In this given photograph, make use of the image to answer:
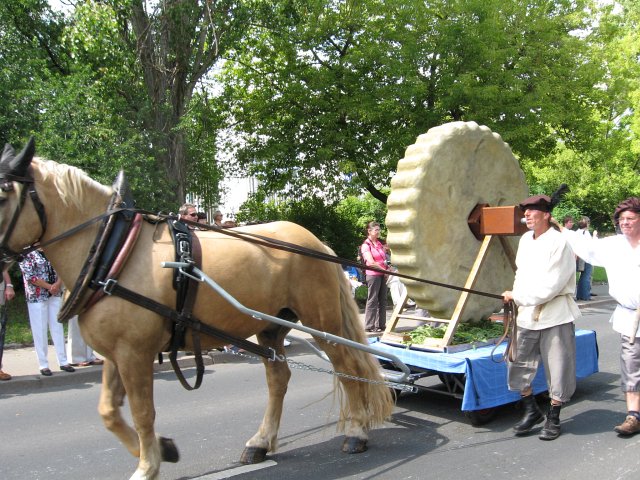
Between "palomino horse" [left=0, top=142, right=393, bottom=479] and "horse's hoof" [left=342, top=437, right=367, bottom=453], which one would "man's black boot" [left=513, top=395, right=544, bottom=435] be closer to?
"palomino horse" [left=0, top=142, right=393, bottom=479]

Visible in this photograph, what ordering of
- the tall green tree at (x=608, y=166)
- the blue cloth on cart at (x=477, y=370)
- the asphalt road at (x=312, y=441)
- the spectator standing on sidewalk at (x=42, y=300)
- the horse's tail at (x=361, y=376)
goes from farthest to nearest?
1. the tall green tree at (x=608, y=166)
2. the spectator standing on sidewalk at (x=42, y=300)
3. the blue cloth on cart at (x=477, y=370)
4. the horse's tail at (x=361, y=376)
5. the asphalt road at (x=312, y=441)

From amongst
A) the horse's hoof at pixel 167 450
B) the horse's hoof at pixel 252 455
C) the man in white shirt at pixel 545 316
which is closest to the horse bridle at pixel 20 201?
the horse's hoof at pixel 167 450

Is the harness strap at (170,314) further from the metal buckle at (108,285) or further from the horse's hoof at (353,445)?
the horse's hoof at (353,445)

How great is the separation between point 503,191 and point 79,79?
894 centimetres

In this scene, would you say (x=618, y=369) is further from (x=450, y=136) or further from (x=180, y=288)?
(x=180, y=288)

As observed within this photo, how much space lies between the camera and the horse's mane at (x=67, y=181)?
11.3ft

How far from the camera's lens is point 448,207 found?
5.30 metres

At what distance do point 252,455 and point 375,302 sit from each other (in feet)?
20.0

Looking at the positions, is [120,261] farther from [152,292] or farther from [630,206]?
[630,206]

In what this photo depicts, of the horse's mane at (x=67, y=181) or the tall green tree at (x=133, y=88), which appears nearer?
the horse's mane at (x=67, y=181)

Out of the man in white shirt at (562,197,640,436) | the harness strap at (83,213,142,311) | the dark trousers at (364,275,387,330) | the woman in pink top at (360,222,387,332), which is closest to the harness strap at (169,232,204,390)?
the harness strap at (83,213,142,311)

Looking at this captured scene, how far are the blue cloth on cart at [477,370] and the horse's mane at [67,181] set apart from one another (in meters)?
2.95

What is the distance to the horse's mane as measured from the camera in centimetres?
345

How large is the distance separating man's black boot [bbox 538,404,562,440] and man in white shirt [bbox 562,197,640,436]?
474 millimetres
